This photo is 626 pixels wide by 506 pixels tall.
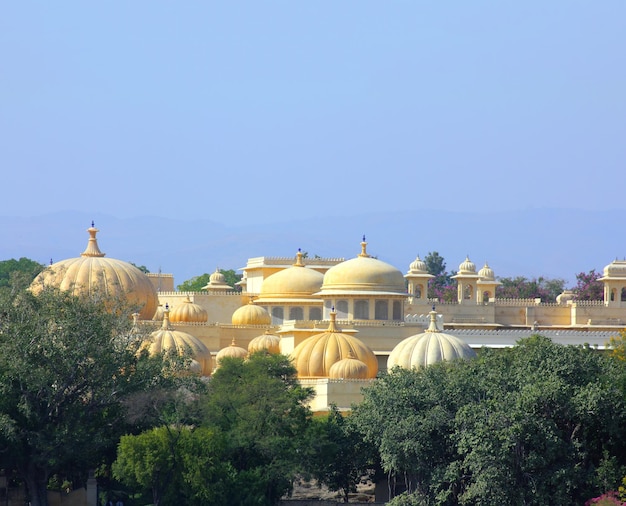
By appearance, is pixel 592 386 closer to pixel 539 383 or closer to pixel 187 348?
pixel 539 383

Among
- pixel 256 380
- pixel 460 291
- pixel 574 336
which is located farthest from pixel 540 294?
pixel 256 380

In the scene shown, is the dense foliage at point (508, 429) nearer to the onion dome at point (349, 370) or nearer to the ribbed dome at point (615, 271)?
the onion dome at point (349, 370)

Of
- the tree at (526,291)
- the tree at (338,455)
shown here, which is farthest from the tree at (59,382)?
the tree at (526,291)

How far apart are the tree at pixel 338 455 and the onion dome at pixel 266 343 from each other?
43.7ft

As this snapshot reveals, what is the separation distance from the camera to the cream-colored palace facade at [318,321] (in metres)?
57.4

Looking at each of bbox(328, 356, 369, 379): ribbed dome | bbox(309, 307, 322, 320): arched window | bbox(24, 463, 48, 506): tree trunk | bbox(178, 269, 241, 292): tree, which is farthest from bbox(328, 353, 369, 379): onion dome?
bbox(178, 269, 241, 292): tree

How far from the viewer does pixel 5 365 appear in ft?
147

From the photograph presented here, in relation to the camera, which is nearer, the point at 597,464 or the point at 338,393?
the point at 597,464

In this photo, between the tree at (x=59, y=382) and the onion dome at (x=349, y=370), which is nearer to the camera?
the tree at (x=59, y=382)

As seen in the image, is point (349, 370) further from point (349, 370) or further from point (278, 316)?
point (278, 316)

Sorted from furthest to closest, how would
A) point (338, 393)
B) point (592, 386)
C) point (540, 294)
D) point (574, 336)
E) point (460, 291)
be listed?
point (540, 294), point (460, 291), point (574, 336), point (338, 393), point (592, 386)

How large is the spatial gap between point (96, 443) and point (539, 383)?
10.3m

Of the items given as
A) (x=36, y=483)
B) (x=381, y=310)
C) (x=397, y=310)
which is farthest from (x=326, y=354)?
(x=36, y=483)

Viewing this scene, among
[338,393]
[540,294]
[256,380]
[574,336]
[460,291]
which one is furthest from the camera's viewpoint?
[540,294]
